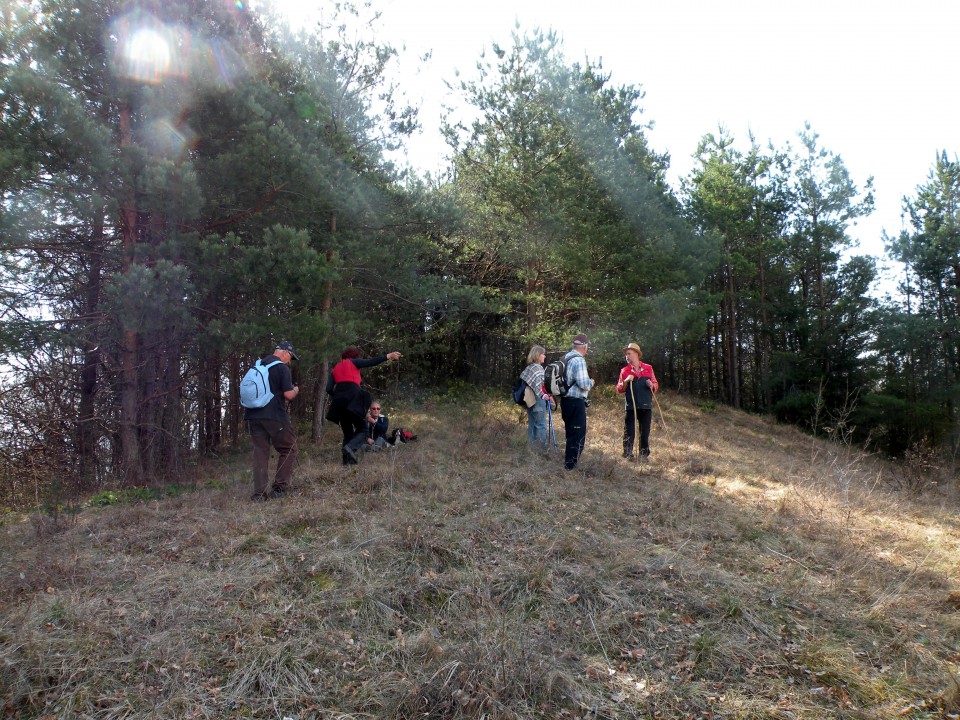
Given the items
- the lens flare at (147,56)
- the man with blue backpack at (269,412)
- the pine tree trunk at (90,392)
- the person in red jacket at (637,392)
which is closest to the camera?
the man with blue backpack at (269,412)

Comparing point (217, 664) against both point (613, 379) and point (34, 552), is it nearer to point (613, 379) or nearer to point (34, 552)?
point (34, 552)

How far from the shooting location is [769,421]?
1930cm

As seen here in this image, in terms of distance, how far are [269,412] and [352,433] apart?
84.8 inches

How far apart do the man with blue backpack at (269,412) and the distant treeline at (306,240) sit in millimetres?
2018

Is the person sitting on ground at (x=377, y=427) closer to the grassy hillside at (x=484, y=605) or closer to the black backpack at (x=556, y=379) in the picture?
the grassy hillside at (x=484, y=605)

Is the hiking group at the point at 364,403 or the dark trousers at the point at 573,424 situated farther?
the dark trousers at the point at 573,424

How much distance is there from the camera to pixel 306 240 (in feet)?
28.7

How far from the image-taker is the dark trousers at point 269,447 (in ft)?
22.4

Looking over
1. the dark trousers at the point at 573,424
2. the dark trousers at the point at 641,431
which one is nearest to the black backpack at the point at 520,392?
the dark trousers at the point at 573,424

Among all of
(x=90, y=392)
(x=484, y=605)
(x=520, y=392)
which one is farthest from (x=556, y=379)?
(x=90, y=392)

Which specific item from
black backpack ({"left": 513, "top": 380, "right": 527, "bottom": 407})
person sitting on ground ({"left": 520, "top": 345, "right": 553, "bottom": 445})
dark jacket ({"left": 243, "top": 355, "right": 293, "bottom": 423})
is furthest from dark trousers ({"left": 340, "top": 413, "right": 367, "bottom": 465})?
person sitting on ground ({"left": 520, "top": 345, "right": 553, "bottom": 445})

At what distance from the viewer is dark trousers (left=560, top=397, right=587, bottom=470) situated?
7809 millimetres

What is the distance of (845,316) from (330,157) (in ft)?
56.5

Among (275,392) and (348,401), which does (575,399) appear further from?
(275,392)
